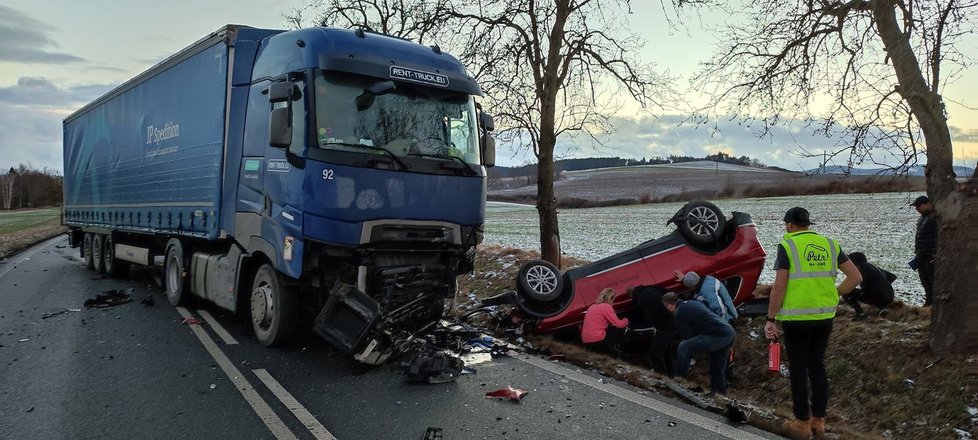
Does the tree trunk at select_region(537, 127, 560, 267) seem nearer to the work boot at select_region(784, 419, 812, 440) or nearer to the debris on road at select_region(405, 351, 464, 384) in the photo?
the debris on road at select_region(405, 351, 464, 384)

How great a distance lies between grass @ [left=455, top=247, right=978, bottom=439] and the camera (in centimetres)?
552

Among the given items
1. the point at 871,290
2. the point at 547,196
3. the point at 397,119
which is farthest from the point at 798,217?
the point at 547,196

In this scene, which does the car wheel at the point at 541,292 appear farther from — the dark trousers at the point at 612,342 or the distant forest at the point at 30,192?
the distant forest at the point at 30,192

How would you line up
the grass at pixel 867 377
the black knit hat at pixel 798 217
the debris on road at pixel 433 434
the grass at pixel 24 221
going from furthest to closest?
1. the grass at pixel 24 221
2. the grass at pixel 867 377
3. the black knit hat at pixel 798 217
4. the debris on road at pixel 433 434

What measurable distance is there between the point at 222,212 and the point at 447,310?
9.65 feet

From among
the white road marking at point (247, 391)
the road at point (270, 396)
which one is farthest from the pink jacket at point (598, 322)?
the white road marking at point (247, 391)

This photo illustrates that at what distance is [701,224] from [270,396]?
5491 millimetres

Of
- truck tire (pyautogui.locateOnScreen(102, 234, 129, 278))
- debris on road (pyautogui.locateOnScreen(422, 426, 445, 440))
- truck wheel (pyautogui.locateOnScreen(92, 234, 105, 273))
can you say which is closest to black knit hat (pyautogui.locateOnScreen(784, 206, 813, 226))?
debris on road (pyautogui.locateOnScreen(422, 426, 445, 440))

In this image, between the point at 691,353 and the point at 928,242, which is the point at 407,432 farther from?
the point at 928,242

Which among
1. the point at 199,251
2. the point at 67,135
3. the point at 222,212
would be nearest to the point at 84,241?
the point at 67,135

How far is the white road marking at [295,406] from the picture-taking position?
431cm

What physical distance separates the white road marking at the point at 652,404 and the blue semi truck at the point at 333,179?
145cm

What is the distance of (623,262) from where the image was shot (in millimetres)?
8125

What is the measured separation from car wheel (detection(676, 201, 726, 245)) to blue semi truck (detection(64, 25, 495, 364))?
8.84ft
